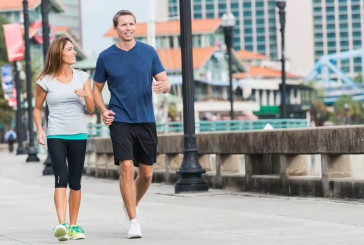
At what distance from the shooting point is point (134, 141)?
9406 mm

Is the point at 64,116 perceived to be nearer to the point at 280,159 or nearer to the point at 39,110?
the point at 39,110

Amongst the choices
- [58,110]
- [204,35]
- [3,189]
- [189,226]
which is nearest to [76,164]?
[58,110]

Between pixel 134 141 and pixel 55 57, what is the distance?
995mm

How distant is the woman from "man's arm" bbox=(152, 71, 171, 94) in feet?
1.92

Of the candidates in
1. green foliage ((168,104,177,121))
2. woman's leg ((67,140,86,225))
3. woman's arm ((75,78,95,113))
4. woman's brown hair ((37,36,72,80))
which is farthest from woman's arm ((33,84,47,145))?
green foliage ((168,104,177,121))

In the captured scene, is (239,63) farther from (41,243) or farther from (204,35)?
(41,243)

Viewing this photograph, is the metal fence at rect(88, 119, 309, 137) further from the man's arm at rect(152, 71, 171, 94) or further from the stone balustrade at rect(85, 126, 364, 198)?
the man's arm at rect(152, 71, 171, 94)

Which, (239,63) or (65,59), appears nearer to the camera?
(65,59)

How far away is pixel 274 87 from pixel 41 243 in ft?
477

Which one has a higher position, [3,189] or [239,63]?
[239,63]

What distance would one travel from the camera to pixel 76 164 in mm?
9461

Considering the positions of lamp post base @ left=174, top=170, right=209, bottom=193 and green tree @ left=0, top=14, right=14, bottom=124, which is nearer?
lamp post base @ left=174, top=170, right=209, bottom=193

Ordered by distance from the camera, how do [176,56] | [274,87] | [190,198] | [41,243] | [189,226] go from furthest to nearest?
[274,87], [176,56], [190,198], [189,226], [41,243]

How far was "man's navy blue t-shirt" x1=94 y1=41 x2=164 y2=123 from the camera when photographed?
9.27m
